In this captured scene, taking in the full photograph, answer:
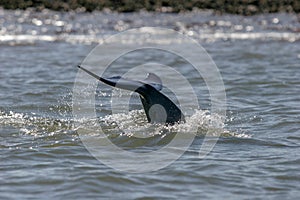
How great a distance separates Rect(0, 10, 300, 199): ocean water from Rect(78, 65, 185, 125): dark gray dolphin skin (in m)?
0.15

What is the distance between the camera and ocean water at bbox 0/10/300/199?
776cm

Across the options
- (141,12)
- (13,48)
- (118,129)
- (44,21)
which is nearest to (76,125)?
(118,129)

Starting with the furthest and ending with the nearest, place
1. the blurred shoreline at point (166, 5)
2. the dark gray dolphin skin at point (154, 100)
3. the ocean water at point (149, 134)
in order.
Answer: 1. the blurred shoreline at point (166, 5)
2. the dark gray dolphin skin at point (154, 100)
3. the ocean water at point (149, 134)

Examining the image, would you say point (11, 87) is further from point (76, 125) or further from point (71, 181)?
point (71, 181)

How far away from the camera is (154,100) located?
9.36 m

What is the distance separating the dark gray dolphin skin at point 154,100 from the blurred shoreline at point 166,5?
23539 millimetres

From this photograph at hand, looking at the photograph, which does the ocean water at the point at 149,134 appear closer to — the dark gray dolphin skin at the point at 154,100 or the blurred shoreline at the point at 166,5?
the dark gray dolphin skin at the point at 154,100

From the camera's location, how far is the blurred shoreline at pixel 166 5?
33188 mm

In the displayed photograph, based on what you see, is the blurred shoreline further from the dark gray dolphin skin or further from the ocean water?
the dark gray dolphin skin

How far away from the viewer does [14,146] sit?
9148mm

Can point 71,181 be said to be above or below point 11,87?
below

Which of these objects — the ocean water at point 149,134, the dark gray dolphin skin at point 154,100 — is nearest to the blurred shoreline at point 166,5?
the ocean water at point 149,134

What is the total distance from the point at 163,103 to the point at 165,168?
128 cm

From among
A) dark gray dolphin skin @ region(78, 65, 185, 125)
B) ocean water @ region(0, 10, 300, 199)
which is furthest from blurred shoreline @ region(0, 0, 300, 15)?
dark gray dolphin skin @ region(78, 65, 185, 125)
